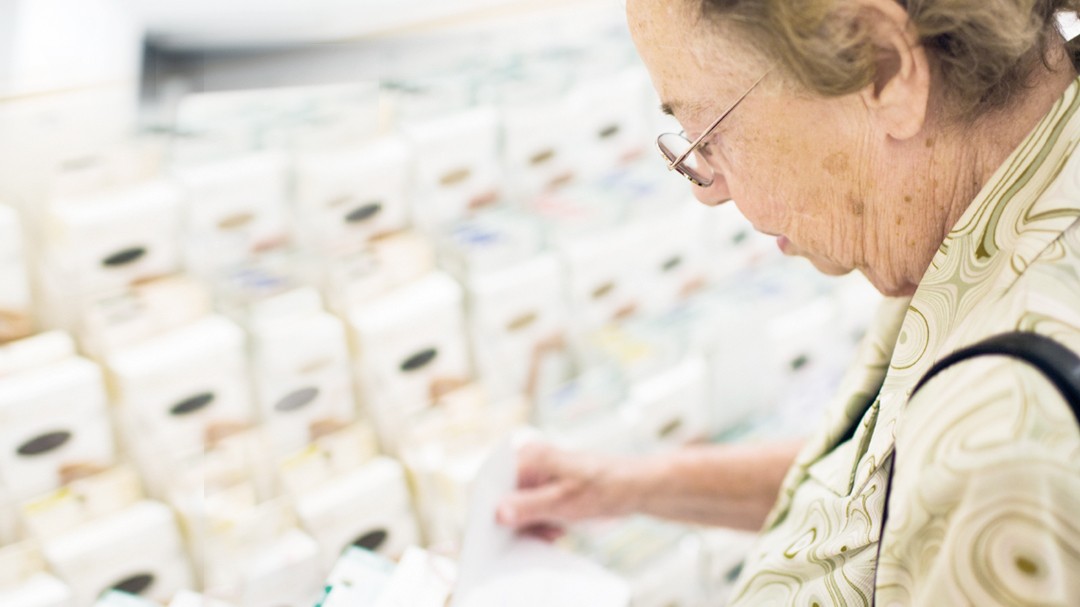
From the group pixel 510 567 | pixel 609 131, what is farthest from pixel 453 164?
pixel 510 567

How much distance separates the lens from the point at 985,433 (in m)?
0.63

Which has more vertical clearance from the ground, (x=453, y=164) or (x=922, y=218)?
(x=922, y=218)

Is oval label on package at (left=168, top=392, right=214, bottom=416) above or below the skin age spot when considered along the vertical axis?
below

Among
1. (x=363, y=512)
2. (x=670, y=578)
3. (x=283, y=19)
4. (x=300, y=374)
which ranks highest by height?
(x=283, y=19)

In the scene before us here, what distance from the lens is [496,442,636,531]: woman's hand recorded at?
1.31 metres

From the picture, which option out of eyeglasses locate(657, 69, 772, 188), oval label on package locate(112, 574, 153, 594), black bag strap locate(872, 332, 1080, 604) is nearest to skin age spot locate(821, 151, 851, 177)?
eyeglasses locate(657, 69, 772, 188)

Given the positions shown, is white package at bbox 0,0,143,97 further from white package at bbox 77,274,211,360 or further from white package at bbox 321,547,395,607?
white package at bbox 321,547,395,607

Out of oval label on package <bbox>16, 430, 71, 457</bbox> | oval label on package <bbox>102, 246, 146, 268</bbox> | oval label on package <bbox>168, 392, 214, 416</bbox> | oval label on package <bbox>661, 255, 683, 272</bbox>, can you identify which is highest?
oval label on package <bbox>102, 246, 146, 268</bbox>

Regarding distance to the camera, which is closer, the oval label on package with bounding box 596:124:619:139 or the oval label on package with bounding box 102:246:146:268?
the oval label on package with bounding box 102:246:146:268

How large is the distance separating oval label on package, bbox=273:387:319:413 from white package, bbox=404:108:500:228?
327 millimetres

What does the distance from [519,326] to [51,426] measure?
77 centimetres

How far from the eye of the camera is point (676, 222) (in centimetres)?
187

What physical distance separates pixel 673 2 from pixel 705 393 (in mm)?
1208

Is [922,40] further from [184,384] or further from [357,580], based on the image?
[184,384]
